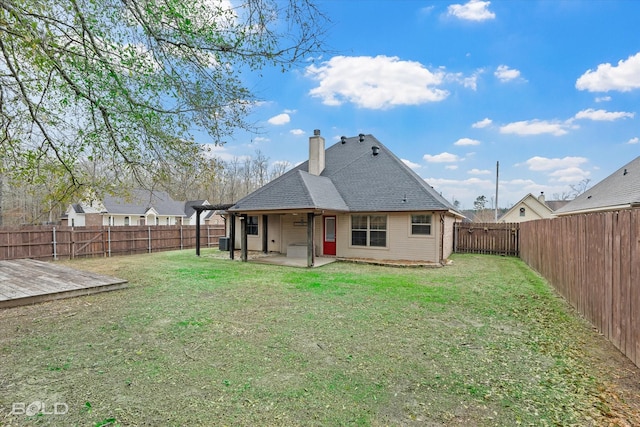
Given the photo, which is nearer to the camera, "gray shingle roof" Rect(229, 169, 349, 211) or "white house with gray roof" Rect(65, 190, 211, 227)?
"gray shingle roof" Rect(229, 169, 349, 211)

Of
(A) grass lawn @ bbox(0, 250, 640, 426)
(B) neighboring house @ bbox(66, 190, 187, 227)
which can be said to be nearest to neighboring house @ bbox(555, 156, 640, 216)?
(A) grass lawn @ bbox(0, 250, 640, 426)

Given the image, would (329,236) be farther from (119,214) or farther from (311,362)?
(119,214)

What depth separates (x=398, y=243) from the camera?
12.4 m

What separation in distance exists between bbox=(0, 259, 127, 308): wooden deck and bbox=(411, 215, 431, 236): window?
385 inches

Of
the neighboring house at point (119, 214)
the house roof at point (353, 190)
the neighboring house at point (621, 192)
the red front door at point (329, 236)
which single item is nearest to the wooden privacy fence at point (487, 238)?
the neighboring house at point (621, 192)

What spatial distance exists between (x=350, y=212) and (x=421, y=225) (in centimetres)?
289

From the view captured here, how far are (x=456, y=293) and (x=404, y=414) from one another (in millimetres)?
5217

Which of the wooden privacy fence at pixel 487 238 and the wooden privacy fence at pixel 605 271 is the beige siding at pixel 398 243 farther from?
the wooden privacy fence at pixel 487 238

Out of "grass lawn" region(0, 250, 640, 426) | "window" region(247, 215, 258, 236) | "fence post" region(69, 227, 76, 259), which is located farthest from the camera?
"window" region(247, 215, 258, 236)

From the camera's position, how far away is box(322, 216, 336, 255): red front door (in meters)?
13.6

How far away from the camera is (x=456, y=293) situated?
7238mm

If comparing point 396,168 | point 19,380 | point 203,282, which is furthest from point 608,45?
point 19,380

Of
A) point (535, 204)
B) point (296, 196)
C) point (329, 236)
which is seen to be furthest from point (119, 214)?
point (535, 204)

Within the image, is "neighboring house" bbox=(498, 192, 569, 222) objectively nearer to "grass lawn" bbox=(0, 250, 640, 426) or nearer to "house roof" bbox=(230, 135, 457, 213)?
"house roof" bbox=(230, 135, 457, 213)
